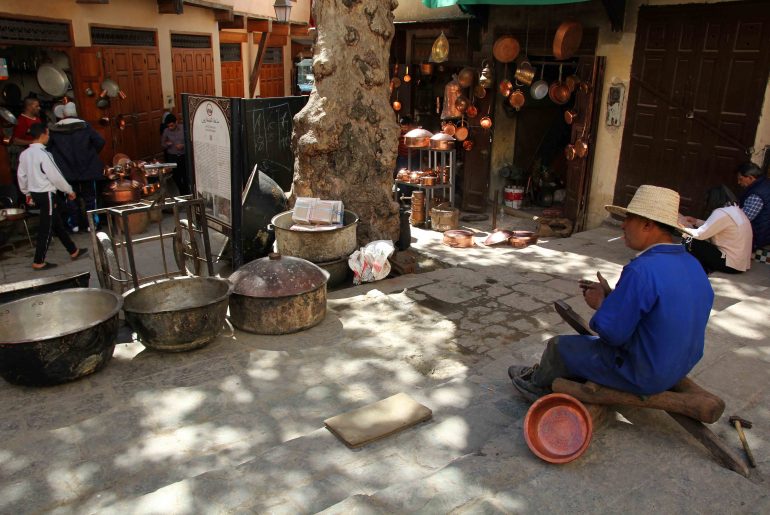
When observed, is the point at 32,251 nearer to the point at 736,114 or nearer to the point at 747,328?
the point at 747,328

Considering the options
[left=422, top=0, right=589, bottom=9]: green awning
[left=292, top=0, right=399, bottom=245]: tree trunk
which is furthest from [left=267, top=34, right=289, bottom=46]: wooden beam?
[left=292, top=0, right=399, bottom=245]: tree trunk

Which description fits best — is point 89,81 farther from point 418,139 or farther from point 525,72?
point 525,72

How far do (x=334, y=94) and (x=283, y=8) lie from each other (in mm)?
8157

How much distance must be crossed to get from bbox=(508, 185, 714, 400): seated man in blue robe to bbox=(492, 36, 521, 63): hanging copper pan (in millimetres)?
8149

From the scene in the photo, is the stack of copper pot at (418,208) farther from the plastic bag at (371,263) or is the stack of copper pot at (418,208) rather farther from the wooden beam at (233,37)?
the wooden beam at (233,37)

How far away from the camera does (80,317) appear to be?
18.0ft

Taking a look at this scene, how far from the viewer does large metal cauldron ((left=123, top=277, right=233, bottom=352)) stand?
5.26 meters

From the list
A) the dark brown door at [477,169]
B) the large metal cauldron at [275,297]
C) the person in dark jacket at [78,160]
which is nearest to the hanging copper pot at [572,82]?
the dark brown door at [477,169]

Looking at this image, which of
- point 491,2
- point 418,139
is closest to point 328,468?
point 418,139

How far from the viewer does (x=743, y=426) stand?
12.2 feet

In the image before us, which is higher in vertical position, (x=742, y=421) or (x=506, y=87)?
(x=506, y=87)

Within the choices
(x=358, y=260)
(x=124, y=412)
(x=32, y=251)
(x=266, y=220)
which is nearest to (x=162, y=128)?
(x=32, y=251)

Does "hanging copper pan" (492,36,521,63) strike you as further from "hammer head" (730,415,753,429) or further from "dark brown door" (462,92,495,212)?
"hammer head" (730,415,753,429)

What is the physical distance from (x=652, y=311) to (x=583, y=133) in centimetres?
742
